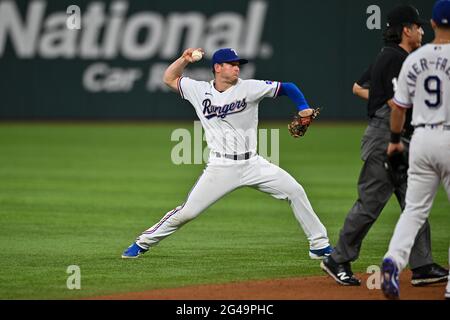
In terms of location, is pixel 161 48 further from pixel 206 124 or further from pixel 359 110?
pixel 206 124

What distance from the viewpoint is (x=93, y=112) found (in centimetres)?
2595

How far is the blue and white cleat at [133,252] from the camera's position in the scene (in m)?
8.91

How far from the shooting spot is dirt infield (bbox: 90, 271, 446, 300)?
705 centimetres

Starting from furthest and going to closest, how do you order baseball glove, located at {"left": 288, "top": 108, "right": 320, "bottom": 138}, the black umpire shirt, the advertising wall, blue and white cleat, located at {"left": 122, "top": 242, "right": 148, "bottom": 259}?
the advertising wall < blue and white cleat, located at {"left": 122, "top": 242, "right": 148, "bottom": 259} < baseball glove, located at {"left": 288, "top": 108, "right": 320, "bottom": 138} < the black umpire shirt

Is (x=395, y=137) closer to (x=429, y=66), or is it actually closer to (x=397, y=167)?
(x=397, y=167)

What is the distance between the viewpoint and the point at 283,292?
7270 mm

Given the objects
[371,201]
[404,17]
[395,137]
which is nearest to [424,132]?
[395,137]

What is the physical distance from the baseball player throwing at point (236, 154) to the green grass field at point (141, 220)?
19.2 inches

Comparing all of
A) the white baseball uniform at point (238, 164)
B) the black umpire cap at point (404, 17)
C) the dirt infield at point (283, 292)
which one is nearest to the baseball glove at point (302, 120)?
the white baseball uniform at point (238, 164)

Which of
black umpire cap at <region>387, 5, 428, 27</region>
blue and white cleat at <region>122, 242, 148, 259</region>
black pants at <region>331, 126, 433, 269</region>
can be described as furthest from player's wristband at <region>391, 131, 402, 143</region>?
blue and white cleat at <region>122, 242, 148, 259</region>

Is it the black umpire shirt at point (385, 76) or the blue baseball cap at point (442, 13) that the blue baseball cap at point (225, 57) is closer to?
the black umpire shirt at point (385, 76)

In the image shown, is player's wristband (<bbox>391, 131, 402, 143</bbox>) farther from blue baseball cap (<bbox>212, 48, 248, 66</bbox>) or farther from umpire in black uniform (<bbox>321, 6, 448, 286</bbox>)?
blue baseball cap (<bbox>212, 48, 248, 66</bbox>)

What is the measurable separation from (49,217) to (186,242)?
2.43 m

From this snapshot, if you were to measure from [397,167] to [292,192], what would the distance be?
1631 mm
